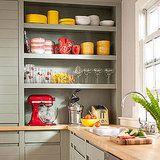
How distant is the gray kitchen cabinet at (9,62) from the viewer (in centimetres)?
390

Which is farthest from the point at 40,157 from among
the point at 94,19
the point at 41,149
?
the point at 94,19

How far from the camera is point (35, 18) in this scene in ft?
13.3

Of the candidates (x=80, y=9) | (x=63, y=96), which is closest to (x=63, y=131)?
(x=63, y=96)

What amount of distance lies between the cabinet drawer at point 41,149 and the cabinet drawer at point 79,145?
472 millimetres

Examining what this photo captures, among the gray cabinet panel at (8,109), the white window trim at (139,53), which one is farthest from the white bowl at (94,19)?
the gray cabinet panel at (8,109)

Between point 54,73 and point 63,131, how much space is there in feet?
2.81

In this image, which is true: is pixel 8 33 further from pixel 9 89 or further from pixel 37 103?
pixel 37 103

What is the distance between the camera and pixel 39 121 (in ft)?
13.0

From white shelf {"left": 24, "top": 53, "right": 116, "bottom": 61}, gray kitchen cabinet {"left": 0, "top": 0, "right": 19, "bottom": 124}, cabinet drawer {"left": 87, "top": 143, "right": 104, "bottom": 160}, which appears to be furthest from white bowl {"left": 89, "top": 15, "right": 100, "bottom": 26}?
cabinet drawer {"left": 87, "top": 143, "right": 104, "bottom": 160}

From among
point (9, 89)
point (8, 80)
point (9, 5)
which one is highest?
point (9, 5)

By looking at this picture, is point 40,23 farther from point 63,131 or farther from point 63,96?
point 63,131

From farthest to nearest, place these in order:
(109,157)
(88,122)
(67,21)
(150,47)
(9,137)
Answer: (67,21) < (9,137) < (88,122) < (150,47) < (109,157)

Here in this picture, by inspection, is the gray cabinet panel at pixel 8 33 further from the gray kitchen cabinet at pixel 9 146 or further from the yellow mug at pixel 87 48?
the gray kitchen cabinet at pixel 9 146

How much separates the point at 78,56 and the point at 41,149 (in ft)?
3.98
